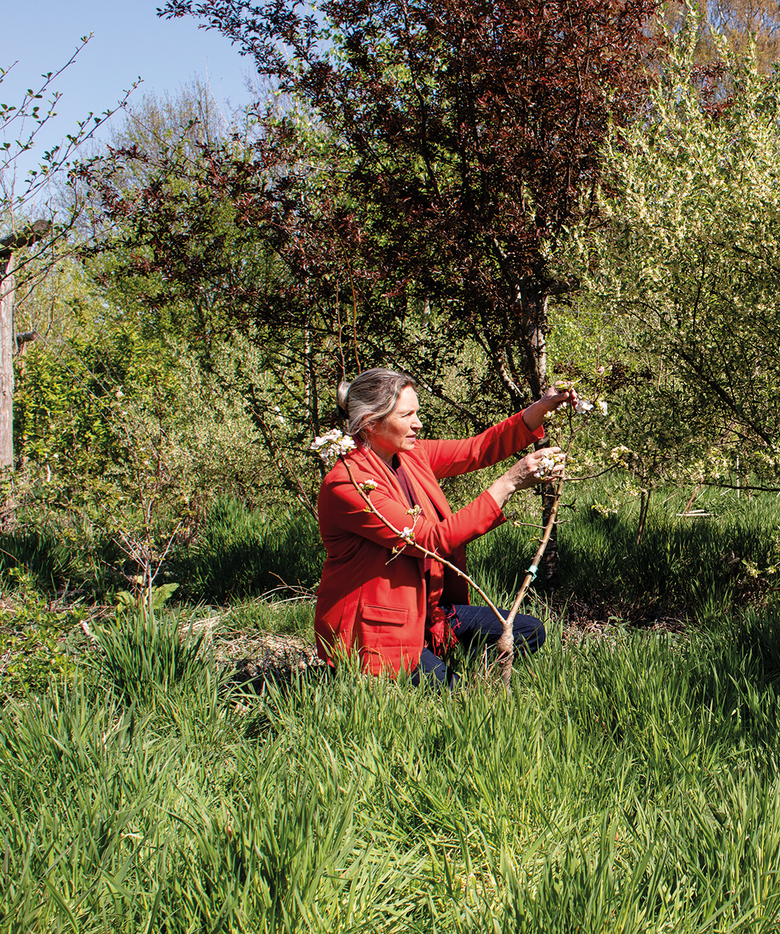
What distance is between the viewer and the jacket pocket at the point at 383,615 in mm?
2922

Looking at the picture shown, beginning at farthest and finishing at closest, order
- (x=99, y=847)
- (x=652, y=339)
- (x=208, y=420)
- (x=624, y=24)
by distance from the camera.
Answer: (x=208, y=420) → (x=624, y=24) → (x=652, y=339) → (x=99, y=847)

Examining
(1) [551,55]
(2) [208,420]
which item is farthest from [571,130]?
(2) [208,420]

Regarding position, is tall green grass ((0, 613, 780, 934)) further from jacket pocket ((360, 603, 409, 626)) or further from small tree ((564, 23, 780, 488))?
small tree ((564, 23, 780, 488))

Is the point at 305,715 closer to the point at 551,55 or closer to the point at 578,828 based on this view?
the point at 578,828

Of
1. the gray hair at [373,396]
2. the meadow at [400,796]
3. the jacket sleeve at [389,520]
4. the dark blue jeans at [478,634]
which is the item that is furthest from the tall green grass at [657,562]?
the gray hair at [373,396]

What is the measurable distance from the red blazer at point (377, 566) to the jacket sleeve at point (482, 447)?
99 mm

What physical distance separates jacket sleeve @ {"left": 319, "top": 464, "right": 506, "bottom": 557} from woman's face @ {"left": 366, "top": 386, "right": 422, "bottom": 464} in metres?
0.19

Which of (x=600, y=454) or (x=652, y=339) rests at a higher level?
(x=652, y=339)

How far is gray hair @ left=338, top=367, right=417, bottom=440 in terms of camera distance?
10.2 feet

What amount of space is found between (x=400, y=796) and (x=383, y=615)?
86 cm

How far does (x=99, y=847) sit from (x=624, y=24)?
4.65 m

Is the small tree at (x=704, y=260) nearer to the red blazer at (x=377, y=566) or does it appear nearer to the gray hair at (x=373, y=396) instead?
the red blazer at (x=377, y=566)

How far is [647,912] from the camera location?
172 centimetres

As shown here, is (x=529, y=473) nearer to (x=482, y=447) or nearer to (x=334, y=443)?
(x=334, y=443)
